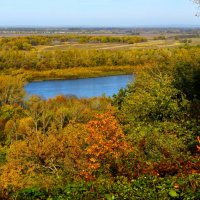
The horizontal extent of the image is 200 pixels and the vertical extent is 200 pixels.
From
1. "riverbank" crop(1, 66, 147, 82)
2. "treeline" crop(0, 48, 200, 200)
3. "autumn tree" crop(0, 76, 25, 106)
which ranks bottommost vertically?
"riverbank" crop(1, 66, 147, 82)

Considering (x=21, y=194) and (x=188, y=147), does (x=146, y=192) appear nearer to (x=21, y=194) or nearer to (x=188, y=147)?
(x=21, y=194)

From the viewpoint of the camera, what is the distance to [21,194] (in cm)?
425

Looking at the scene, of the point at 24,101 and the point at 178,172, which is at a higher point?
the point at 178,172

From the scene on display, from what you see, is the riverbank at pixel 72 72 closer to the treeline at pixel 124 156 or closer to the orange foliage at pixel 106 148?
the treeline at pixel 124 156

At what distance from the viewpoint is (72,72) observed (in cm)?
5519

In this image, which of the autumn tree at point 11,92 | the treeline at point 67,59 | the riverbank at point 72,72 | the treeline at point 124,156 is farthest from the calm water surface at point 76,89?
the treeline at point 124,156

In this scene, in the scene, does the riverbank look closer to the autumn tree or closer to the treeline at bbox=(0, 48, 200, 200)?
the autumn tree

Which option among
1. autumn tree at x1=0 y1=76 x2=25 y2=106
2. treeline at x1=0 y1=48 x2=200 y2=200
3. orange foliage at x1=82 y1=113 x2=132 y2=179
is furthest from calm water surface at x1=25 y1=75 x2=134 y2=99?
orange foliage at x1=82 y1=113 x2=132 y2=179

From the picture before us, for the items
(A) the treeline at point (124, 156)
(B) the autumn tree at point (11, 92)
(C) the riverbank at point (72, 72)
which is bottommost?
(C) the riverbank at point (72, 72)

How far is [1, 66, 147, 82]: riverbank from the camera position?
5153 cm

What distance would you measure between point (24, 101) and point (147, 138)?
24331mm

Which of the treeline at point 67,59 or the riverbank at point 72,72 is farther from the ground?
the treeline at point 67,59

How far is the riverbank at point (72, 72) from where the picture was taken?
169 feet

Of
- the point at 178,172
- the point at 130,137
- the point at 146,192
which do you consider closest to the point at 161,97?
the point at 130,137
